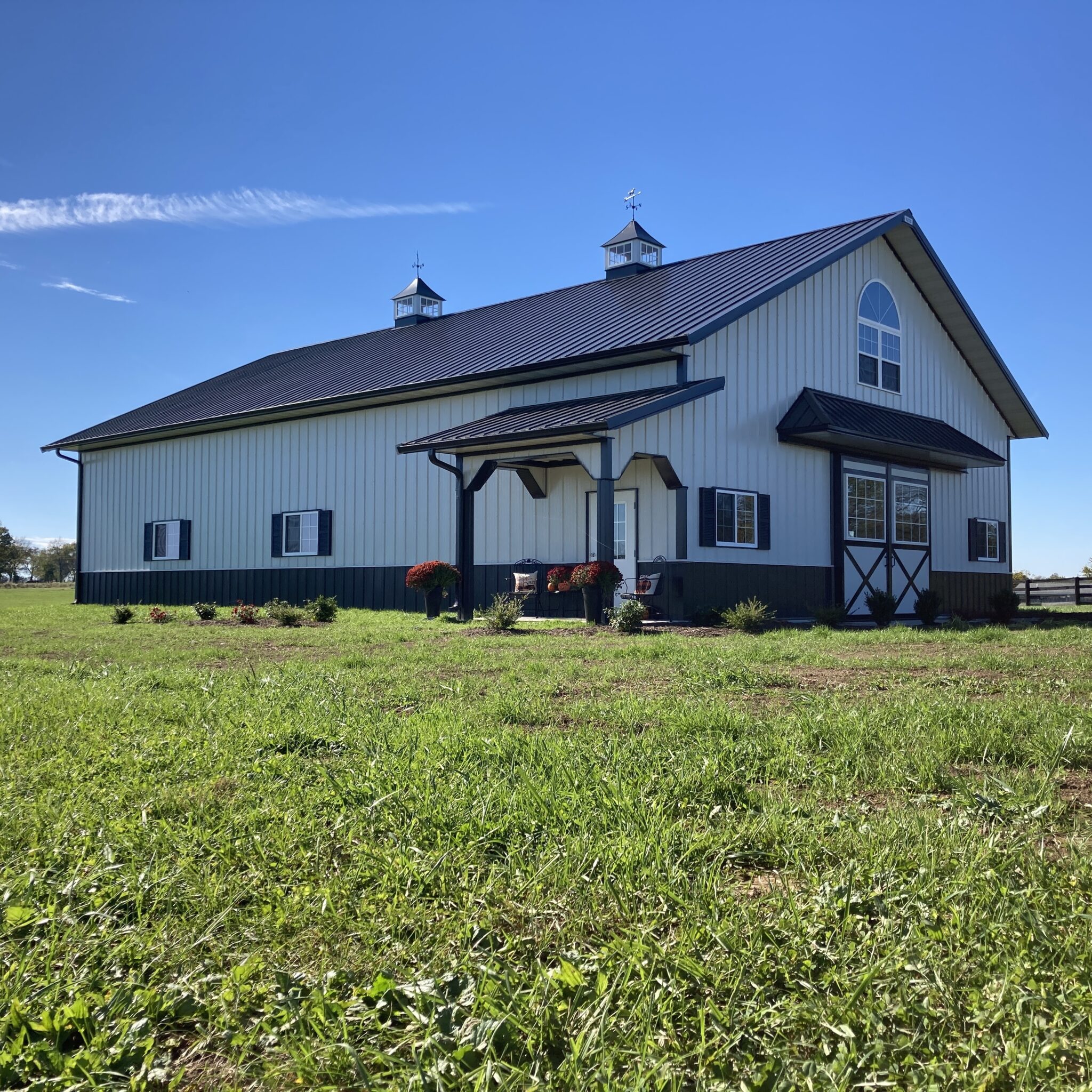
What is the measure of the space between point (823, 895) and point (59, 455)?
29832mm

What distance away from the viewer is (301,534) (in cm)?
2308

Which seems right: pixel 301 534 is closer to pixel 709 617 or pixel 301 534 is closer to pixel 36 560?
pixel 709 617

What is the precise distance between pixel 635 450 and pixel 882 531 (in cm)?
732

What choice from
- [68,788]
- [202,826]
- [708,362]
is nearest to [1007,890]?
[202,826]

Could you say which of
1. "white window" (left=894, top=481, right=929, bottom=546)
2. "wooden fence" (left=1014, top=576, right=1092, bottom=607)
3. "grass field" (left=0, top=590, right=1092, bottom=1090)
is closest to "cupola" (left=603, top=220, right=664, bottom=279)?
"white window" (left=894, top=481, right=929, bottom=546)

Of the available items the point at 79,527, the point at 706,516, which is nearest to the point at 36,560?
the point at 79,527

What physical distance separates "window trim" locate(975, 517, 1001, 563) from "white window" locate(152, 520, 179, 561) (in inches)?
743

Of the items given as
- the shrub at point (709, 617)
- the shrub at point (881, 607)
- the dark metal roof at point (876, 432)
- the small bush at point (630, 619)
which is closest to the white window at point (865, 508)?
the dark metal roof at point (876, 432)

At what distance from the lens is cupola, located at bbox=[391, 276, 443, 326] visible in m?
28.4

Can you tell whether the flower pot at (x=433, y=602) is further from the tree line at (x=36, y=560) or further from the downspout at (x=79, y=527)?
the tree line at (x=36, y=560)

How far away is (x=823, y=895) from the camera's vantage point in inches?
112

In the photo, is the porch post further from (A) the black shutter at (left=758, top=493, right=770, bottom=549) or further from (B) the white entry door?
(A) the black shutter at (left=758, top=493, right=770, bottom=549)

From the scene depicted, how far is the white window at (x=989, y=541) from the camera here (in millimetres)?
24594

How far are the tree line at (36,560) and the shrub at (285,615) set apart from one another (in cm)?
6080
